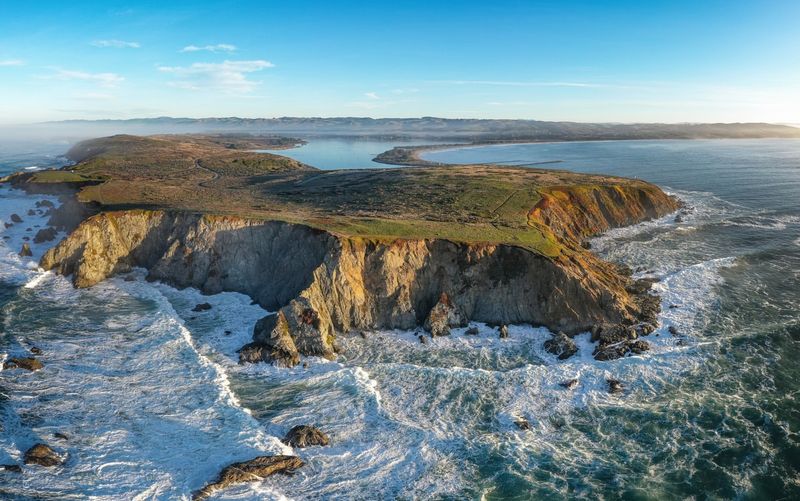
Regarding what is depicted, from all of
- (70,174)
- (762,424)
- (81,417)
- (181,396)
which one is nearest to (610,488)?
(762,424)

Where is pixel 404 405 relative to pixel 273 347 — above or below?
below

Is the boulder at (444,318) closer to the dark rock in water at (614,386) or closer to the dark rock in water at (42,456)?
the dark rock in water at (614,386)

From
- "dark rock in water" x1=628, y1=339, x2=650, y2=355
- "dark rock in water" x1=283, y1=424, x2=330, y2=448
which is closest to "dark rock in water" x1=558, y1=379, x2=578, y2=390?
"dark rock in water" x1=628, y1=339, x2=650, y2=355

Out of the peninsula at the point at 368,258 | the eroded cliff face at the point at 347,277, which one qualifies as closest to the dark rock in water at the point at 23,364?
the eroded cliff face at the point at 347,277

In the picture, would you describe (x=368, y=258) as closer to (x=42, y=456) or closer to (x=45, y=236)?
(x=42, y=456)

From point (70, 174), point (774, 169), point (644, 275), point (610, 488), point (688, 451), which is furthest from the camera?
point (774, 169)

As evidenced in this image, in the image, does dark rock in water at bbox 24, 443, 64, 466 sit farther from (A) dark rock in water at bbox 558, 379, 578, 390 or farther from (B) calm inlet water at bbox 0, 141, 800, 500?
(A) dark rock in water at bbox 558, 379, 578, 390

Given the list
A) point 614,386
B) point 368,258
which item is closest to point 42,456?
point 368,258

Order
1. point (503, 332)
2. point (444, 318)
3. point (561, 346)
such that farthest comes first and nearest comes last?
1. point (444, 318)
2. point (503, 332)
3. point (561, 346)

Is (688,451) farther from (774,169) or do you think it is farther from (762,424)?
(774,169)
